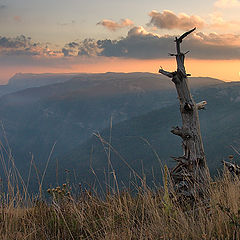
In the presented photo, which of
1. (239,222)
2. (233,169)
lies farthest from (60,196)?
(233,169)

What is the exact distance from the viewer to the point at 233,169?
5.75 meters

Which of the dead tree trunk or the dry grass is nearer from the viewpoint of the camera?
the dry grass

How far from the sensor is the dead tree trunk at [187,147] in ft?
15.9

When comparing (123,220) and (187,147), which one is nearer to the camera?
(123,220)

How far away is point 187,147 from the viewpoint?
16.7ft

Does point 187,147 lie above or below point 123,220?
above

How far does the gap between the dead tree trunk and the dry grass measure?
1.19 feet

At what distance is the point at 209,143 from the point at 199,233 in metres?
199

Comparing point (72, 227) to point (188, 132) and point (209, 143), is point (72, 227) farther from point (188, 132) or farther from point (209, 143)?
point (209, 143)

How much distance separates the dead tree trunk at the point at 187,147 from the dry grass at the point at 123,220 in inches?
14.3

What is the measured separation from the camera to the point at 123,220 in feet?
12.2

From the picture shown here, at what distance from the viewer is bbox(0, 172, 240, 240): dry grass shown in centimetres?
294

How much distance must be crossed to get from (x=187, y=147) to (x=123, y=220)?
1.94m

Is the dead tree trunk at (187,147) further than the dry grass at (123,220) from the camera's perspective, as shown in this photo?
Yes
